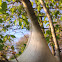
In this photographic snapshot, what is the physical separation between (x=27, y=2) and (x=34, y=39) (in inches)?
17.2

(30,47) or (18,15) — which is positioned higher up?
(18,15)

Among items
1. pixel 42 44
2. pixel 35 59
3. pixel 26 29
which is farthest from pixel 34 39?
pixel 26 29

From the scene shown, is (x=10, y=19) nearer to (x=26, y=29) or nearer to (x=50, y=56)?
(x=26, y=29)

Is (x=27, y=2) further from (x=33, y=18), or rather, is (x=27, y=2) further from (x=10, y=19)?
(x=10, y=19)

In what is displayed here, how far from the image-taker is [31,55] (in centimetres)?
104

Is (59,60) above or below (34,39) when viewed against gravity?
below

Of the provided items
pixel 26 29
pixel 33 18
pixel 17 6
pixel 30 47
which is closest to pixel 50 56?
pixel 30 47

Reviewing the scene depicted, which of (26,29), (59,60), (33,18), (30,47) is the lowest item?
(59,60)

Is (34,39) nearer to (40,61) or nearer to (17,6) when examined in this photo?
(40,61)

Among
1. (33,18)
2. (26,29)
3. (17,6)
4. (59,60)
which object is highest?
(17,6)

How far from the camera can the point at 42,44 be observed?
3.38 ft

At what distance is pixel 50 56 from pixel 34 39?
272 mm

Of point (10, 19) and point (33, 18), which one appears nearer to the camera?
point (33, 18)

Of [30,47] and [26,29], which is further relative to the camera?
[26,29]
